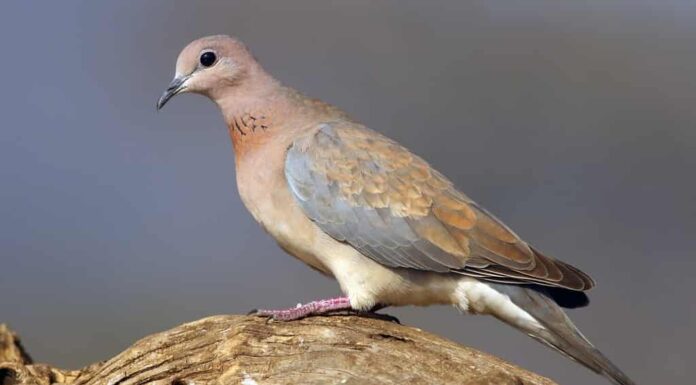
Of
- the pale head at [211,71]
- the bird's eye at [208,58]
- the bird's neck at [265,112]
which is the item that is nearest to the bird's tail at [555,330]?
→ the bird's neck at [265,112]

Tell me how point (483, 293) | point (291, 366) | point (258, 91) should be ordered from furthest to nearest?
point (258, 91) → point (483, 293) → point (291, 366)

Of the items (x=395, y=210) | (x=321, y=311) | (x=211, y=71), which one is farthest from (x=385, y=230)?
(x=211, y=71)

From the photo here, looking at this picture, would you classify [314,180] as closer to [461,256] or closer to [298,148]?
[298,148]

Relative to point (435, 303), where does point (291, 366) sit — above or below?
below

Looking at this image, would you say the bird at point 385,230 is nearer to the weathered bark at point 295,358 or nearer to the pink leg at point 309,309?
the pink leg at point 309,309

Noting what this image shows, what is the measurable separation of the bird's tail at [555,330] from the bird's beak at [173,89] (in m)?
1.58

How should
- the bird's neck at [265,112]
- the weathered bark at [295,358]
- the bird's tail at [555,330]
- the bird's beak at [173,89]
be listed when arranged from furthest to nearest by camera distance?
the bird's beak at [173,89]
the bird's neck at [265,112]
the bird's tail at [555,330]
the weathered bark at [295,358]

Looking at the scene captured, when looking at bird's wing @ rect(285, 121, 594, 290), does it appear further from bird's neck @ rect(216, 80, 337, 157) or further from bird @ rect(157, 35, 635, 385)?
bird's neck @ rect(216, 80, 337, 157)

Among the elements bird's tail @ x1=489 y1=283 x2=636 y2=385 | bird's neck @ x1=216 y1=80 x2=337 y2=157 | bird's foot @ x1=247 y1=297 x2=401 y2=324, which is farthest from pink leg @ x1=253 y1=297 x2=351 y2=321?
bird's neck @ x1=216 y1=80 x2=337 y2=157

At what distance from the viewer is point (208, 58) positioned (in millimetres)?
5293

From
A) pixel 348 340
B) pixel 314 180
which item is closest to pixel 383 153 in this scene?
pixel 314 180

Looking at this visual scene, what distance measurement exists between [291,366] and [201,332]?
36cm

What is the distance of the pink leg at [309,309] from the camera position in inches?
177

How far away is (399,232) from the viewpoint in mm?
4875
